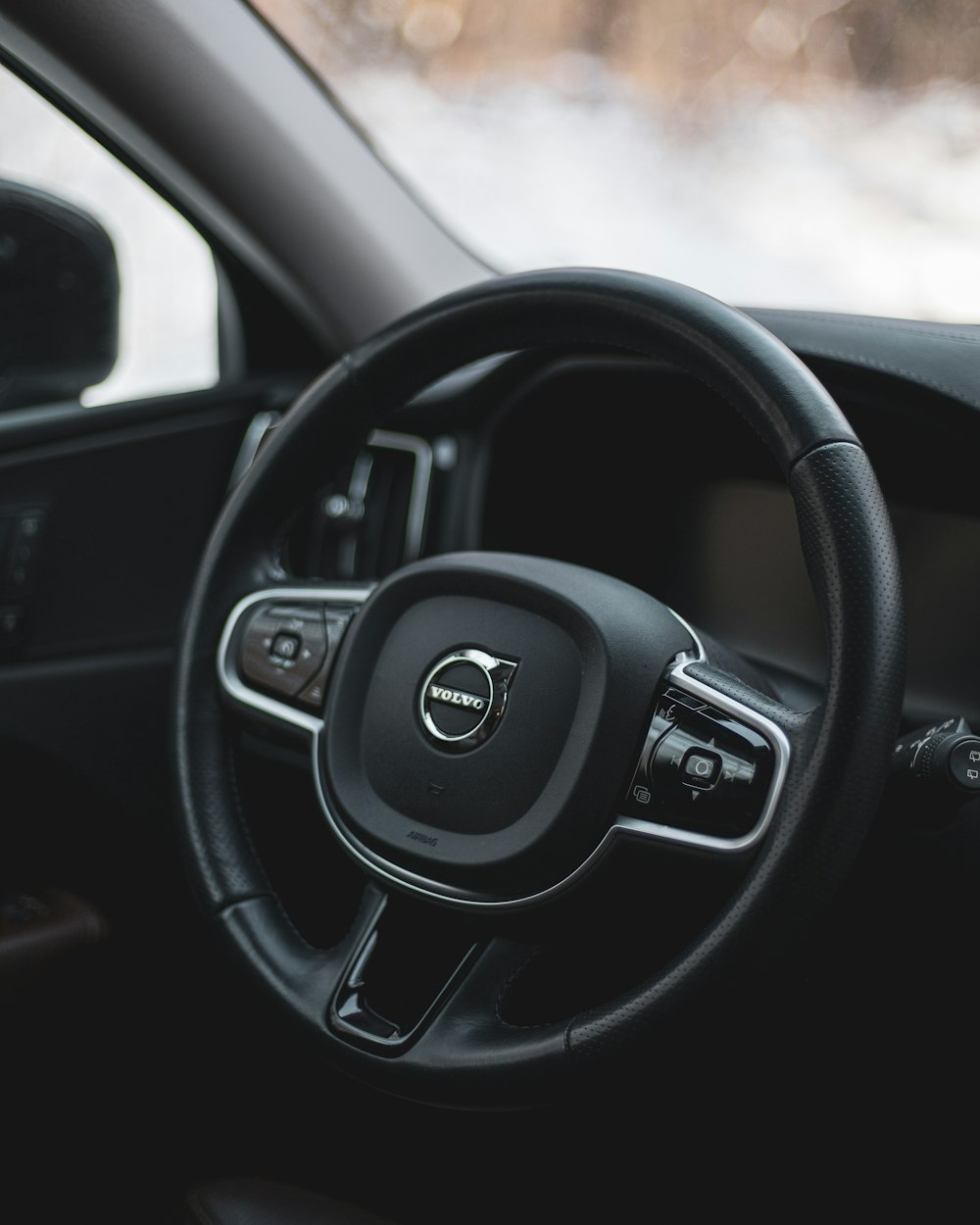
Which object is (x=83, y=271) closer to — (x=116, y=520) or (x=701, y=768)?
(x=116, y=520)

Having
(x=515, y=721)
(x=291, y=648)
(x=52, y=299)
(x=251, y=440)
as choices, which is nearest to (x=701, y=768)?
(x=515, y=721)

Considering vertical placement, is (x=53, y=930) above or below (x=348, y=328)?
below

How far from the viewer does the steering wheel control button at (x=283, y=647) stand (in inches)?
42.4

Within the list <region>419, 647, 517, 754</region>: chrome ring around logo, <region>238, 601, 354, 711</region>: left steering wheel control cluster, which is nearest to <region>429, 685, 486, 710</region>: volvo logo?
<region>419, 647, 517, 754</region>: chrome ring around logo

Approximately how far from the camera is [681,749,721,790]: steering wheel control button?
0.81 m

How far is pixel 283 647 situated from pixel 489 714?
0.26m

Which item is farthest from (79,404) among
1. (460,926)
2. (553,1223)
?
(553,1223)

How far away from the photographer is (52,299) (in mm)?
1457

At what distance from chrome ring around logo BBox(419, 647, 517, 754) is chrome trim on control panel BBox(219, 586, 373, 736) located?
0.47 feet

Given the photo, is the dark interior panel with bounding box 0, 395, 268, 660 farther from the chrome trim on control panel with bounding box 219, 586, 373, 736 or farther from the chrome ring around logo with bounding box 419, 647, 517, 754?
the chrome ring around logo with bounding box 419, 647, 517, 754

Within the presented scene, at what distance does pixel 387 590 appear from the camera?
1.05 metres

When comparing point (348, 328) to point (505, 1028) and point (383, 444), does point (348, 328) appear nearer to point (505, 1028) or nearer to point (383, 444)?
point (383, 444)

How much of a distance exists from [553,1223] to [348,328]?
1103mm

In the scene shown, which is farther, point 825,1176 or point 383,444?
point 383,444
